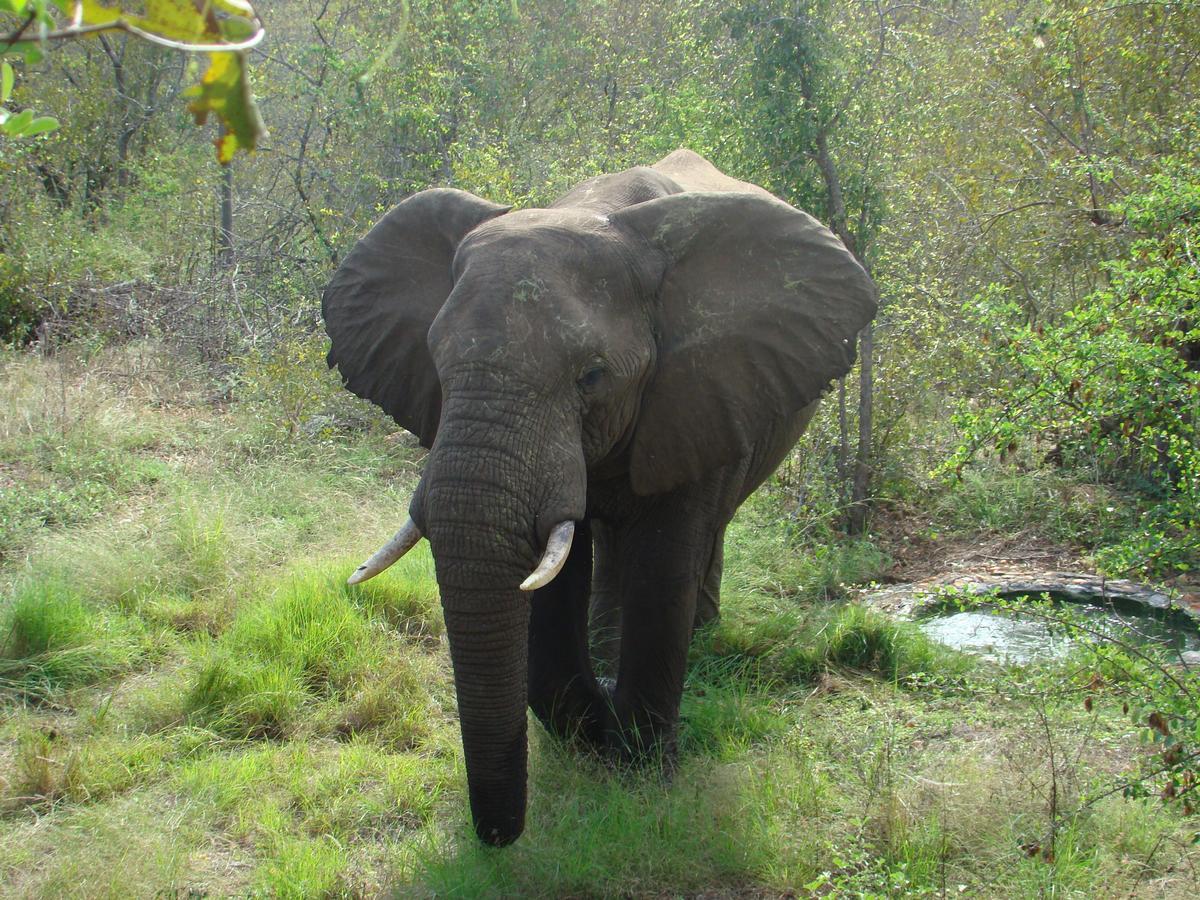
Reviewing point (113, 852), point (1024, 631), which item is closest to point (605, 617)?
point (1024, 631)

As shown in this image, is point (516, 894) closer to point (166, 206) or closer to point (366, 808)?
point (366, 808)

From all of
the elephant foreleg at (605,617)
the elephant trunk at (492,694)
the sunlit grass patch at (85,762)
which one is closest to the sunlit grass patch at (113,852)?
the sunlit grass patch at (85,762)

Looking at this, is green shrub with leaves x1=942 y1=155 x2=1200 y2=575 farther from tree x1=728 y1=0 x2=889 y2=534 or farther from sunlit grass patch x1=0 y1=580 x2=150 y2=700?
sunlit grass patch x1=0 y1=580 x2=150 y2=700

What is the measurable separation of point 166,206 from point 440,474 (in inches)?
442

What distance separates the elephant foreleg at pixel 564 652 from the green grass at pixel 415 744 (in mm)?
164

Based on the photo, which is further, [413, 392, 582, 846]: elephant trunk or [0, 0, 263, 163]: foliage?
[413, 392, 582, 846]: elephant trunk

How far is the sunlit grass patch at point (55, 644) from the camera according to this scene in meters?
5.55

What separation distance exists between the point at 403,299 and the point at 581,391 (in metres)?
1.28

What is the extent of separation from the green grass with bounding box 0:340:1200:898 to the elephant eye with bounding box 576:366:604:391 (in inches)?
59.5

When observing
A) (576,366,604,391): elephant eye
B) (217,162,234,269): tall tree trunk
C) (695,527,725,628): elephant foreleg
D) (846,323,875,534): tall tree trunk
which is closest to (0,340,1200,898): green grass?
(695,527,725,628): elephant foreleg

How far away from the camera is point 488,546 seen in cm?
368

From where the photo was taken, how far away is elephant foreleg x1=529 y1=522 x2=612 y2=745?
4996mm

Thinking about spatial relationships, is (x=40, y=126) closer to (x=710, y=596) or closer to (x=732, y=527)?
(x=710, y=596)

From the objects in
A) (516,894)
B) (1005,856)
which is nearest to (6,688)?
(516,894)
